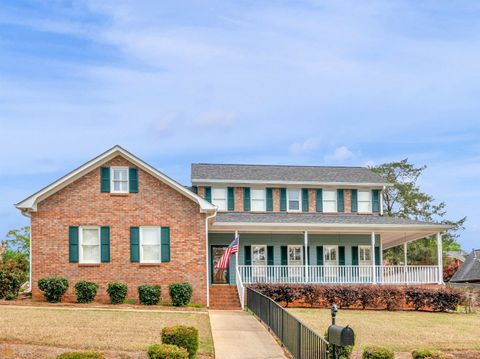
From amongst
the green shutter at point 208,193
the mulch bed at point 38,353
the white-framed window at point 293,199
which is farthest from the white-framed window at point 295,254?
the mulch bed at point 38,353

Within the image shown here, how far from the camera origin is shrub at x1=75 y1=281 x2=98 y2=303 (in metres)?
28.5

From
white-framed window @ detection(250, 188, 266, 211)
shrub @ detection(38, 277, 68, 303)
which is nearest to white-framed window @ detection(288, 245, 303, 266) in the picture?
white-framed window @ detection(250, 188, 266, 211)

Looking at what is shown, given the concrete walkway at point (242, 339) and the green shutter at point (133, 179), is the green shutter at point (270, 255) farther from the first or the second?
the concrete walkway at point (242, 339)

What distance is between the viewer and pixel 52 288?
28.5 meters

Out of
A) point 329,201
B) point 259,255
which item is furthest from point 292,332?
point 329,201

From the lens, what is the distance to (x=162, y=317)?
2322 cm

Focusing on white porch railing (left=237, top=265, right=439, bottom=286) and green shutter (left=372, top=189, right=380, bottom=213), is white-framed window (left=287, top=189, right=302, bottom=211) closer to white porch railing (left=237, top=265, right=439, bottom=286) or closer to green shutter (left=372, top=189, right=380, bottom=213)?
green shutter (left=372, top=189, right=380, bottom=213)

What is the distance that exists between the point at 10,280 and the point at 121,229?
4.88 metres

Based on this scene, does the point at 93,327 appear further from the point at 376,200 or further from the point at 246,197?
the point at 376,200

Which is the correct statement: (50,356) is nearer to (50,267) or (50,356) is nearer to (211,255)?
(50,267)

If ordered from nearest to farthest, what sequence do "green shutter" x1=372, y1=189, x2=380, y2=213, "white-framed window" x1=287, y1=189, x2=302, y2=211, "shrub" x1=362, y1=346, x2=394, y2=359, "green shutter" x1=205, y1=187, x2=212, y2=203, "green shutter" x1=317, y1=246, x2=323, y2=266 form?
"shrub" x1=362, y1=346, x2=394, y2=359 < "green shutter" x1=317, y1=246, x2=323, y2=266 < "green shutter" x1=205, y1=187, x2=212, y2=203 < "white-framed window" x1=287, y1=189, x2=302, y2=211 < "green shutter" x1=372, y1=189, x2=380, y2=213

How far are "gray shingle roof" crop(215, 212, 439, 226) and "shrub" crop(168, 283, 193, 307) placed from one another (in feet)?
19.5

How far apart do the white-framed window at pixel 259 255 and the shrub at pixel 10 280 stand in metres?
12.4

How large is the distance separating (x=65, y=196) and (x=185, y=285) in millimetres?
6265
